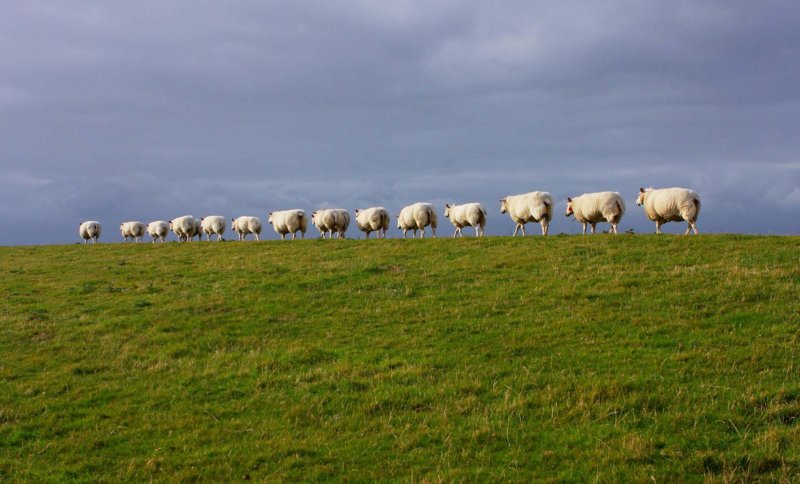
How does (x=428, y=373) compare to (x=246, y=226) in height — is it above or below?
below

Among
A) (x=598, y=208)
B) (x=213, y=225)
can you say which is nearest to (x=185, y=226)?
(x=213, y=225)

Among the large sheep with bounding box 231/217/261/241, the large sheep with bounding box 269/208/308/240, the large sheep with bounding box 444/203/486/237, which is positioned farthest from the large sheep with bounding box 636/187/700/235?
the large sheep with bounding box 231/217/261/241

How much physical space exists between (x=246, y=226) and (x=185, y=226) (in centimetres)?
500

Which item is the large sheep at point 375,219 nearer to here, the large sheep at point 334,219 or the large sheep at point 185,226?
the large sheep at point 334,219

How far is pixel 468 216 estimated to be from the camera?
38750 mm

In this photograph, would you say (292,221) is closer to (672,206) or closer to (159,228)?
(159,228)

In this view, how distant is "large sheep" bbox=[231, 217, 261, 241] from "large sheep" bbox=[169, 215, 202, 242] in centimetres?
327

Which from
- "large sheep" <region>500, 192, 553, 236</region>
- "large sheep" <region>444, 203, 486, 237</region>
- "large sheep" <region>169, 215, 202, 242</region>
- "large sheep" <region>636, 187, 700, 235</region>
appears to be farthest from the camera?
"large sheep" <region>169, 215, 202, 242</region>

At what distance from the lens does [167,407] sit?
1145 cm

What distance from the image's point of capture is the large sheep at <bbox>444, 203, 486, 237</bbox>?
38594 millimetres

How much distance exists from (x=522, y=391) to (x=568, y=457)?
7.46 feet

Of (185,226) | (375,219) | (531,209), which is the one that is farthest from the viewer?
(185,226)

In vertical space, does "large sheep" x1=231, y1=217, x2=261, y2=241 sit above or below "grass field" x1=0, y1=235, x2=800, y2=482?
above

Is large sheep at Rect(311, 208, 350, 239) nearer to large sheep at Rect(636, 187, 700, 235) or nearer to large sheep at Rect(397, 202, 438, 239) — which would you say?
large sheep at Rect(397, 202, 438, 239)
